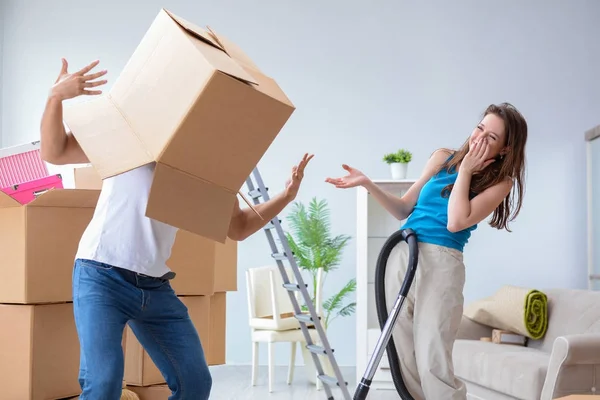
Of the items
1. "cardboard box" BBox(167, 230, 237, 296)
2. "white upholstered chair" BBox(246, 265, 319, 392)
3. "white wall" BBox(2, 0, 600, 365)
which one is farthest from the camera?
"white wall" BBox(2, 0, 600, 365)

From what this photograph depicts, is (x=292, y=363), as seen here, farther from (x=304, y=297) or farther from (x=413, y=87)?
(x=413, y=87)

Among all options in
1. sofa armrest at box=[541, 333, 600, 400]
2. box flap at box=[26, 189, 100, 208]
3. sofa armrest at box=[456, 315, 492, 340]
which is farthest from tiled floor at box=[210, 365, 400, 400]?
box flap at box=[26, 189, 100, 208]

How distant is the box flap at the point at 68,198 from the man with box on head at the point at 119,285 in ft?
1.08

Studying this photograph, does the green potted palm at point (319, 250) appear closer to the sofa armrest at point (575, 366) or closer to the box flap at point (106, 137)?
the sofa armrest at point (575, 366)

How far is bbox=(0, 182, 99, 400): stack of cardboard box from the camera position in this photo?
2.23 meters

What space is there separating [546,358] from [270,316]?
217cm

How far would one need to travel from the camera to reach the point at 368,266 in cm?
546

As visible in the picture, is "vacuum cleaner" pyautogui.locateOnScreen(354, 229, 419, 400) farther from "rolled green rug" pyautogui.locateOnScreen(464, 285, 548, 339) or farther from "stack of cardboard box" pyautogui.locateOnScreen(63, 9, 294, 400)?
"rolled green rug" pyautogui.locateOnScreen(464, 285, 548, 339)

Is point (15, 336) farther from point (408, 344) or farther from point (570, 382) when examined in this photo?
point (570, 382)

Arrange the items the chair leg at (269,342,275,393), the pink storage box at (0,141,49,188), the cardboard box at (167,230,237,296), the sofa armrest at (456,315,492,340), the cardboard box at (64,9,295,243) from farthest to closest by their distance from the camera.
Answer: the chair leg at (269,342,275,393) → the sofa armrest at (456,315,492,340) → the pink storage box at (0,141,49,188) → the cardboard box at (167,230,237,296) → the cardboard box at (64,9,295,243)

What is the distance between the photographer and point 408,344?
256 cm

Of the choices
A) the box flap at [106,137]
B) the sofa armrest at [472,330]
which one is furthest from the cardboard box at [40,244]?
the sofa armrest at [472,330]

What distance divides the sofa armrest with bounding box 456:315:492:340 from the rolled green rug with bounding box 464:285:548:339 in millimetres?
118

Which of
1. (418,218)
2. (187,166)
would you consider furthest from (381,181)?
(187,166)
